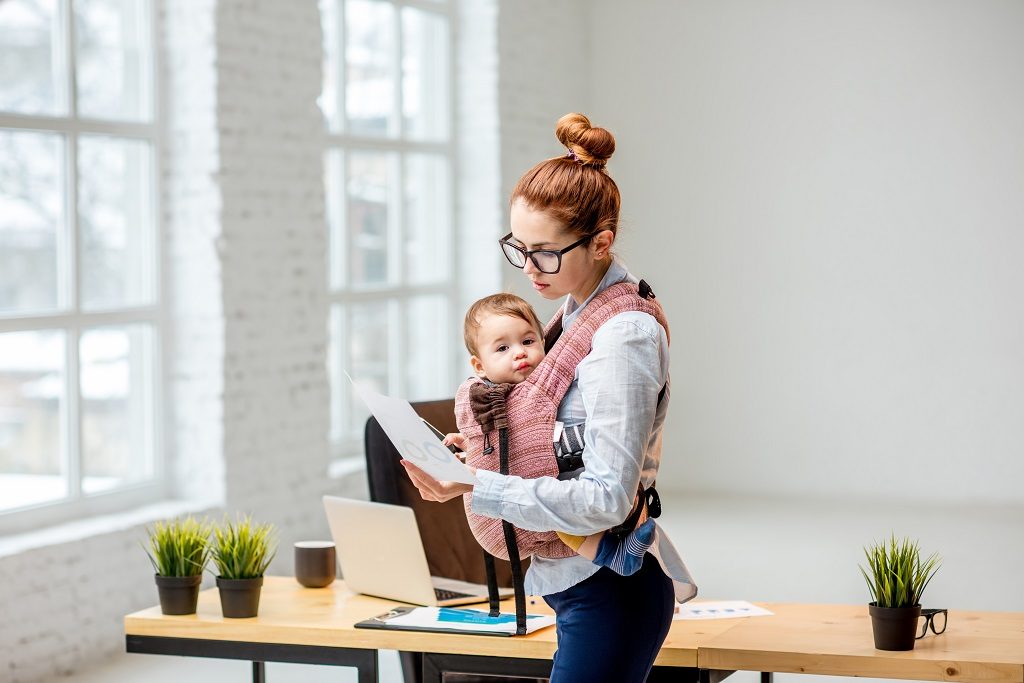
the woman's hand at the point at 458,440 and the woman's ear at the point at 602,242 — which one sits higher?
the woman's ear at the point at 602,242

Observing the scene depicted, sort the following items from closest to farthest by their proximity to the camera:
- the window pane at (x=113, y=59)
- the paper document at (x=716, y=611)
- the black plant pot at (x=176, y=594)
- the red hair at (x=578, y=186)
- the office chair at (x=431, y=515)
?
the red hair at (x=578, y=186) < the paper document at (x=716, y=611) < the black plant pot at (x=176, y=594) < the office chair at (x=431, y=515) < the window pane at (x=113, y=59)

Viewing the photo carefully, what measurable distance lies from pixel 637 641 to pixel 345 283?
14.3 ft

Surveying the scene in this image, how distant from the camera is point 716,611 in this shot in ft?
8.37

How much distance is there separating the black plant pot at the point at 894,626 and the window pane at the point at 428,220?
4.67 meters

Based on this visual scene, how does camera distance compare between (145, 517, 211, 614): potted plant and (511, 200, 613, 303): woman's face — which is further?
(145, 517, 211, 614): potted plant

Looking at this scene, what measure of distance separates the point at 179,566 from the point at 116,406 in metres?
2.17

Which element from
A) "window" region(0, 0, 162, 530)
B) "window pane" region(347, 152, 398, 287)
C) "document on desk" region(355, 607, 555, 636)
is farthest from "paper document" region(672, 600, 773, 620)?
"window pane" region(347, 152, 398, 287)

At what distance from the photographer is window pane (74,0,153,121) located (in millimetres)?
4527

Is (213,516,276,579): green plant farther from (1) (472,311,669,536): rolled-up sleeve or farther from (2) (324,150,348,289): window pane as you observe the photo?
(2) (324,150,348,289): window pane

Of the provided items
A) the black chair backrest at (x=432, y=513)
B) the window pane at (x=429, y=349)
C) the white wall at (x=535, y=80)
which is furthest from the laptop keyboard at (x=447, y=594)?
A: the white wall at (x=535, y=80)

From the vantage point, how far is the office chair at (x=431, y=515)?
128 inches

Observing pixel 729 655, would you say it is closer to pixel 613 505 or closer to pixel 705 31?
pixel 613 505

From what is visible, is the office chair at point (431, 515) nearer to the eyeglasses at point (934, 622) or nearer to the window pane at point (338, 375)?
the eyeglasses at point (934, 622)

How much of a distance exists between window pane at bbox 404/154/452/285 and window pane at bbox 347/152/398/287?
0.22m
